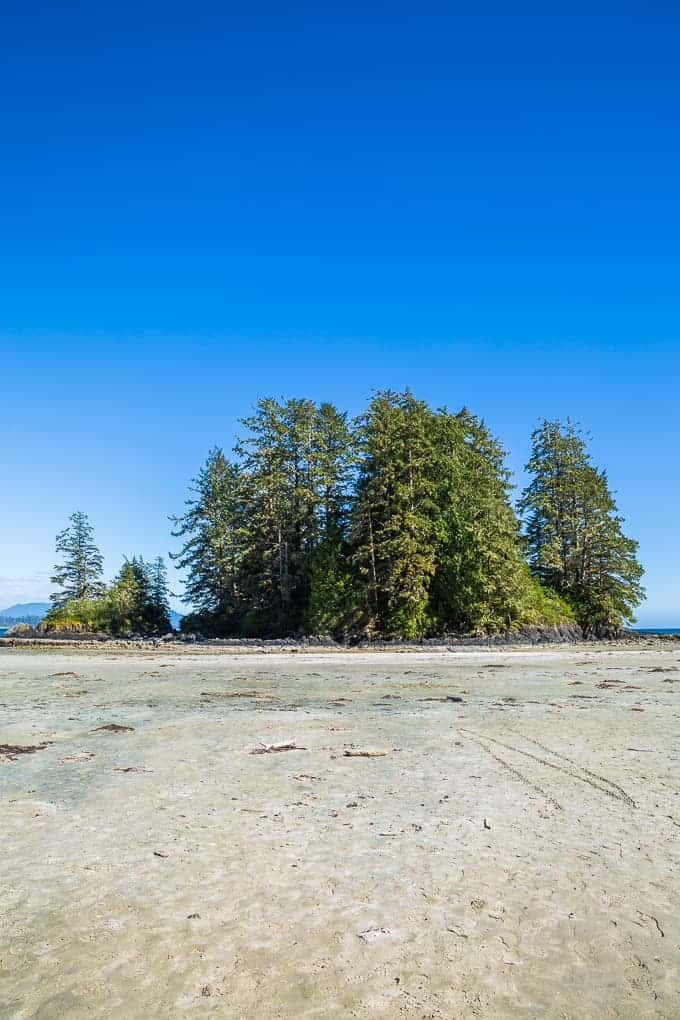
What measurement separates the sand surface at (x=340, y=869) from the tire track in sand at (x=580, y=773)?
0.04 meters

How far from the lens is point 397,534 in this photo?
136ft

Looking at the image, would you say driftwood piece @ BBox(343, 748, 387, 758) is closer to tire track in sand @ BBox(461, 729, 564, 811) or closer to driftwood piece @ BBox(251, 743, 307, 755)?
driftwood piece @ BBox(251, 743, 307, 755)

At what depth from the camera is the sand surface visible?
139 inches

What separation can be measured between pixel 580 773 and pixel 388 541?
32956 millimetres

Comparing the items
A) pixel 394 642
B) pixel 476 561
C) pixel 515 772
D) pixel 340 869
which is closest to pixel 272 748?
pixel 515 772

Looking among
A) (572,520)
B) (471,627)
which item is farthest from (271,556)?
(572,520)

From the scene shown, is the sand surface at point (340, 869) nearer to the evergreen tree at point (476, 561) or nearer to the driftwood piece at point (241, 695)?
the driftwood piece at point (241, 695)

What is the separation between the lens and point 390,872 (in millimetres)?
4953

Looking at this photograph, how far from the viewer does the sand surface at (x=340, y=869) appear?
353 cm

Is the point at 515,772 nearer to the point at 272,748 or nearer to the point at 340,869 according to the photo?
the point at 272,748

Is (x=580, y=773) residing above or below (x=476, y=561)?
below

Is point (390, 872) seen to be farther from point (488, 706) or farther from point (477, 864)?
point (488, 706)

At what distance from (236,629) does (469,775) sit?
1702 inches

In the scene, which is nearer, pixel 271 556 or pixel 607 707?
pixel 607 707
